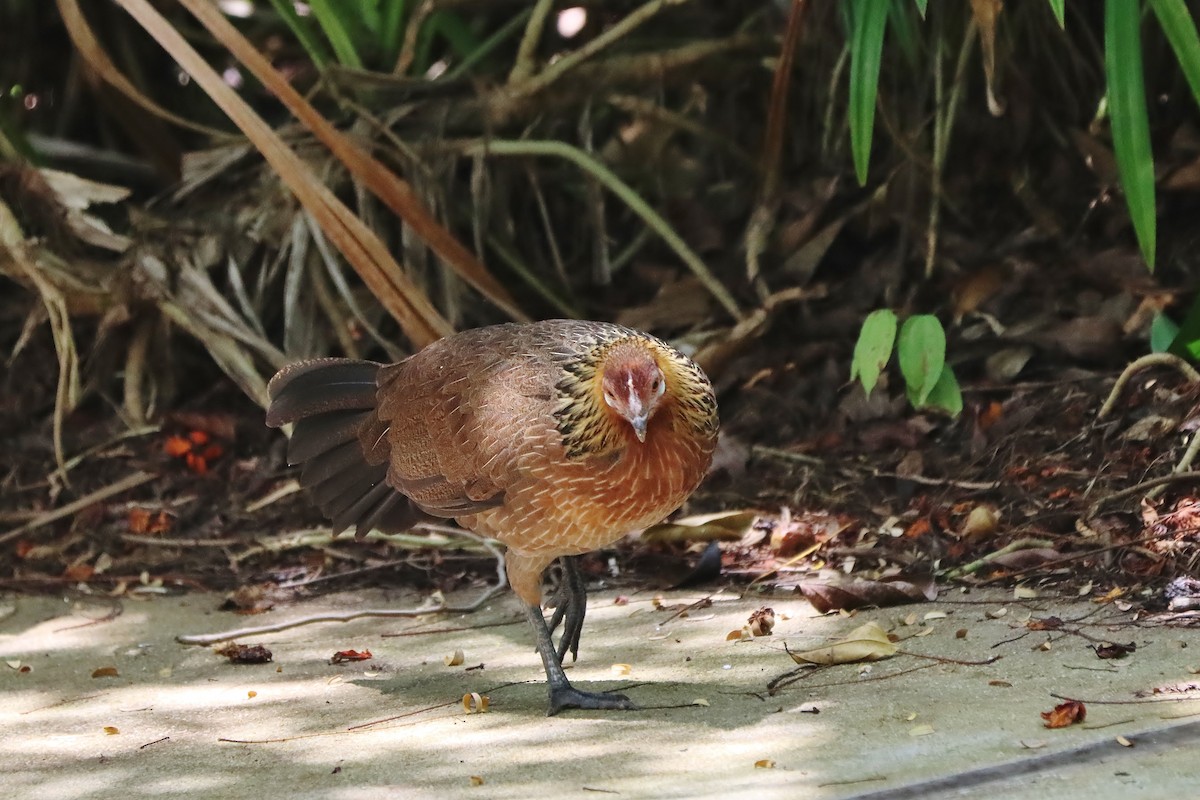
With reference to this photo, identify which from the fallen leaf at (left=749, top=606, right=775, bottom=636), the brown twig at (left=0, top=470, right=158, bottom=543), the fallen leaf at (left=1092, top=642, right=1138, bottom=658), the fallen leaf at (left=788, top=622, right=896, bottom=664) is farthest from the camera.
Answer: the brown twig at (left=0, top=470, right=158, bottom=543)

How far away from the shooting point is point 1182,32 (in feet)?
13.3

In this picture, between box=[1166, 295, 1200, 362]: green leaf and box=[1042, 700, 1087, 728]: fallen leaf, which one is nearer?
box=[1042, 700, 1087, 728]: fallen leaf

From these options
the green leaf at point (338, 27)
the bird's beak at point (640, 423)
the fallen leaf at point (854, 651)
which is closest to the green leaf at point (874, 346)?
the fallen leaf at point (854, 651)

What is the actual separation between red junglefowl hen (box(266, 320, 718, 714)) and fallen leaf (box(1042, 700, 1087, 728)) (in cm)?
102

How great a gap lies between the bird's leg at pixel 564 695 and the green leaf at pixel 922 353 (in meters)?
1.47

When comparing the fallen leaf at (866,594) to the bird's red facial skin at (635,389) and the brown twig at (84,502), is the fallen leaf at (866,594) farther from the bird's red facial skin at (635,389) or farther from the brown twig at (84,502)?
the brown twig at (84,502)

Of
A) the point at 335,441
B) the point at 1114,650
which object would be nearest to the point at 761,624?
the point at 1114,650

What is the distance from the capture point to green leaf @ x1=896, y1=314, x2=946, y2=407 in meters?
4.33

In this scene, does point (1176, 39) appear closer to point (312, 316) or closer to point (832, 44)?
point (832, 44)

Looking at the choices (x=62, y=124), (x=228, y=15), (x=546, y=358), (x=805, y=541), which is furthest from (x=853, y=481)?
(x=62, y=124)

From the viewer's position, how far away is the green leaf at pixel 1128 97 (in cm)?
414

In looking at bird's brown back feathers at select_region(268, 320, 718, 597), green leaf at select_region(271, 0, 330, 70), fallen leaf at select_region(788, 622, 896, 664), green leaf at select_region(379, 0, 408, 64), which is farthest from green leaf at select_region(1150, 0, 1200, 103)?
green leaf at select_region(271, 0, 330, 70)

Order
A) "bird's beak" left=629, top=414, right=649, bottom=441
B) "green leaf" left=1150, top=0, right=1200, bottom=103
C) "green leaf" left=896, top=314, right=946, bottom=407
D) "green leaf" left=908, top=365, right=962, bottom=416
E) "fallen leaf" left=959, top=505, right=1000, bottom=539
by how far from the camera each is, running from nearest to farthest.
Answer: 1. "bird's beak" left=629, top=414, right=649, bottom=441
2. "green leaf" left=1150, top=0, right=1200, bottom=103
3. "fallen leaf" left=959, top=505, right=1000, bottom=539
4. "green leaf" left=896, top=314, right=946, bottom=407
5. "green leaf" left=908, top=365, right=962, bottom=416

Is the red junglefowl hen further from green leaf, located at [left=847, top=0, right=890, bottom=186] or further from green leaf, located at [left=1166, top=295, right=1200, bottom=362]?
green leaf, located at [left=1166, top=295, right=1200, bottom=362]
